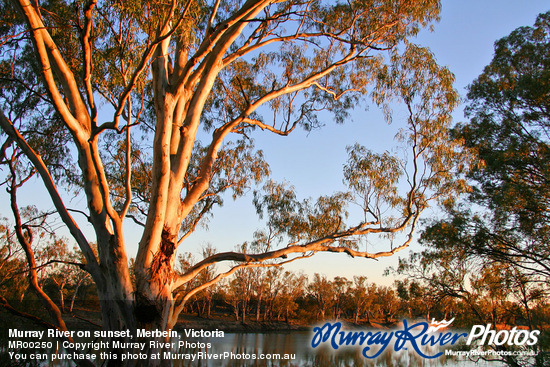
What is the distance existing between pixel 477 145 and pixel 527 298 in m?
2.97

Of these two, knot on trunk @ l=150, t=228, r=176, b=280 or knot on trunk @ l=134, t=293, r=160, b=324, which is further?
knot on trunk @ l=150, t=228, r=176, b=280

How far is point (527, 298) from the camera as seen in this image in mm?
7953

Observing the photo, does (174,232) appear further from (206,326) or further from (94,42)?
(206,326)

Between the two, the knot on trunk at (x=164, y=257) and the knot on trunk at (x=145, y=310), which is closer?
the knot on trunk at (x=145, y=310)

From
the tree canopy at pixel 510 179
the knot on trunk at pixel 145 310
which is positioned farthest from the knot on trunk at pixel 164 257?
the tree canopy at pixel 510 179

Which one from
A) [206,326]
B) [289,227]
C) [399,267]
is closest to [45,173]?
[289,227]

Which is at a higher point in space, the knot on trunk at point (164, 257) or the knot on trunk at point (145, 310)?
the knot on trunk at point (164, 257)

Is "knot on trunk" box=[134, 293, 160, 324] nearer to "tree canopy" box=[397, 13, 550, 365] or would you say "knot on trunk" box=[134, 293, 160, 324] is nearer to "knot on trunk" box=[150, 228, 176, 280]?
"knot on trunk" box=[150, 228, 176, 280]

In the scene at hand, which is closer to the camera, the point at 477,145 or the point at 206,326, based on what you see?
the point at 477,145

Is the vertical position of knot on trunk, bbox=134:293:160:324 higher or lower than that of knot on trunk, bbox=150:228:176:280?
lower

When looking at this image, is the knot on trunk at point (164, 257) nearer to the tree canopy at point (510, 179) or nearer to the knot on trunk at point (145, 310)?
the knot on trunk at point (145, 310)

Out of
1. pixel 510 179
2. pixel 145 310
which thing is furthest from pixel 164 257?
pixel 510 179

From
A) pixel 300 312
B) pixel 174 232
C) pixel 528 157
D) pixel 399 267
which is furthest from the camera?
pixel 300 312

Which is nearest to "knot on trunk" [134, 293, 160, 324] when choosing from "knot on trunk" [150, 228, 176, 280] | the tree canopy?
"knot on trunk" [150, 228, 176, 280]
